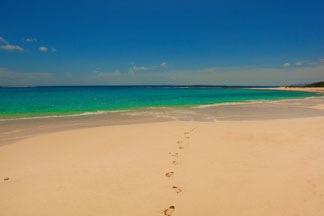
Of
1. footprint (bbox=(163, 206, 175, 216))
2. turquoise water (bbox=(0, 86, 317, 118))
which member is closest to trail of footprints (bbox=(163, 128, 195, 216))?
footprint (bbox=(163, 206, 175, 216))

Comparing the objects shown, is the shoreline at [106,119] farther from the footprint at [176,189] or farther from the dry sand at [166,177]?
the footprint at [176,189]

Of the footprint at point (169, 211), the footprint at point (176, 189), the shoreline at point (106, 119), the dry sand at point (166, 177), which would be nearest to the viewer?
the footprint at point (169, 211)

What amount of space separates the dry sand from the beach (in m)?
0.02

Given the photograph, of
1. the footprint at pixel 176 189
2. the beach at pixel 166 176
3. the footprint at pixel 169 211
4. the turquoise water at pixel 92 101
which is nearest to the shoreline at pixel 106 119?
the beach at pixel 166 176

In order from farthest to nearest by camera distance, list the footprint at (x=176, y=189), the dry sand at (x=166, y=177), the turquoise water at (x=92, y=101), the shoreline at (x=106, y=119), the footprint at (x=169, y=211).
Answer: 1. the turquoise water at (x=92, y=101)
2. the shoreline at (x=106, y=119)
3. the footprint at (x=176, y=189)
4. the dry sand at (x=166, y=177)
5. the footprint at (x=169, y=211)

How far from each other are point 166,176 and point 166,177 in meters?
0.05

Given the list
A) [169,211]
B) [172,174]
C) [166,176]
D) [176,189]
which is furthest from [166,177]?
[169,211]

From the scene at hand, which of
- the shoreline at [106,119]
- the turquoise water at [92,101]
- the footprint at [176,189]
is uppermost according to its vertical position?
the turquoise water at [92,101]

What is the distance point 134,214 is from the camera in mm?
2930

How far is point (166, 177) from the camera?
404cm

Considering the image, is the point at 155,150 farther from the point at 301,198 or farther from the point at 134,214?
the point at 301,198

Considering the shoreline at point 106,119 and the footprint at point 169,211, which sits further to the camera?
the shoreline at point 106,119

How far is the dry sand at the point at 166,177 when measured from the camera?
3.07 m

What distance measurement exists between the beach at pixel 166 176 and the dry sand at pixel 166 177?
0.02m
